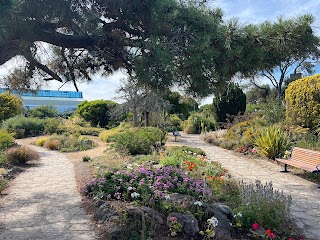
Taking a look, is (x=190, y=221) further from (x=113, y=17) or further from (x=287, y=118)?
(x=287, y=118)

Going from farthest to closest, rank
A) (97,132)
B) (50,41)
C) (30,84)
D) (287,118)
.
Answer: (97,132) < (287,118) < (30,84) < (50,41)

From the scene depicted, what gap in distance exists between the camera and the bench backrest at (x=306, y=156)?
6664mm

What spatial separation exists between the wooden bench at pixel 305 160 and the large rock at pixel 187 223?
3568 millimetres

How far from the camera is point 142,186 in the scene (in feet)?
15.1

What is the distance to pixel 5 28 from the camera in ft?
7.48

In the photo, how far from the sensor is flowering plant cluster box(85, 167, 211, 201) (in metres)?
4.51

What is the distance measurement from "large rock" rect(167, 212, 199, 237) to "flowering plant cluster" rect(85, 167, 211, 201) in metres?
0.48

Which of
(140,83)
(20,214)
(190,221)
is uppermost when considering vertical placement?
(140,83)

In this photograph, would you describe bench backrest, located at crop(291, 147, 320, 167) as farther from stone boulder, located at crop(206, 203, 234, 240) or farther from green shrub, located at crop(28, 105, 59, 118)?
green shrub, located at crop(28, 105, 59, 118)

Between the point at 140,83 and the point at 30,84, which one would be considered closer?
the point at 140,83

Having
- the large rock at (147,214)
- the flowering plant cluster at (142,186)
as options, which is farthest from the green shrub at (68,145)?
the large rock at (147,214)

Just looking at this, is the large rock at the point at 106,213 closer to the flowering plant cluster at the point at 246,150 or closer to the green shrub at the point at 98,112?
the flowering plant cluster at the point at 246,150

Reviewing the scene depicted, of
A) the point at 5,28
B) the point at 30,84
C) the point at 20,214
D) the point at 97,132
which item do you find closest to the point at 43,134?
the point at 97,132

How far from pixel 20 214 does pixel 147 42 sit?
3494 millimetres
